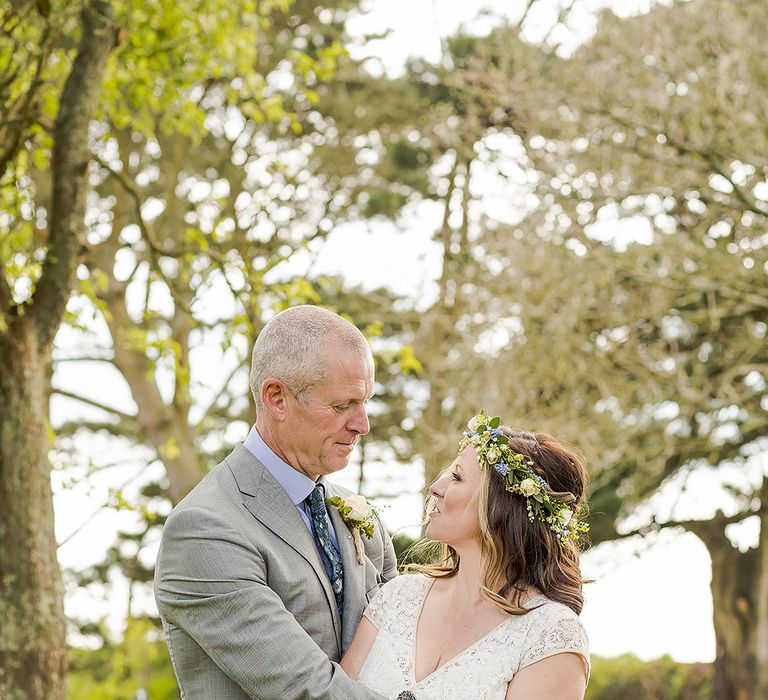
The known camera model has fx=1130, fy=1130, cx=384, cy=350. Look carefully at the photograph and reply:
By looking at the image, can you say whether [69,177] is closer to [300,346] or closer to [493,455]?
[300,346]

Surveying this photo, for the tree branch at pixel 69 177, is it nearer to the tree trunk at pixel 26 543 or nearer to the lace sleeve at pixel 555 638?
the tree trunk at pixel 26 543

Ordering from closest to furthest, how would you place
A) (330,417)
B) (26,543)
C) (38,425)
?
(330,417), (26,543), (38,425)

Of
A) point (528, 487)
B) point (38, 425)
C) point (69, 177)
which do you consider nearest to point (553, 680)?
point (528, 487)

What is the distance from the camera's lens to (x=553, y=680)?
118 inches

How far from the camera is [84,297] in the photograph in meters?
8.05

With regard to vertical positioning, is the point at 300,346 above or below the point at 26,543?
below

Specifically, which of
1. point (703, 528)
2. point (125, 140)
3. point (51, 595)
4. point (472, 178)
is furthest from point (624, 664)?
point (51, 595)

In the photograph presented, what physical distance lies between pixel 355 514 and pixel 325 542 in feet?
0.63

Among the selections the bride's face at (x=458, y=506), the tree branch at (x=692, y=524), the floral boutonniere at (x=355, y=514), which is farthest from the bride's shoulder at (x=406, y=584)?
the tree branch at (x=692, y=524)

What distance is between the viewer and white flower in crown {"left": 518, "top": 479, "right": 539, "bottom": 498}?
324cm

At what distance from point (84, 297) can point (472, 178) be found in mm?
5780

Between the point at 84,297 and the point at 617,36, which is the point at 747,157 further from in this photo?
the point at 84,297

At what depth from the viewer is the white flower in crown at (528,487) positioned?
128 inches

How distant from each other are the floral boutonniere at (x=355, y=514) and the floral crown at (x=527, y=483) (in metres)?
0.42
